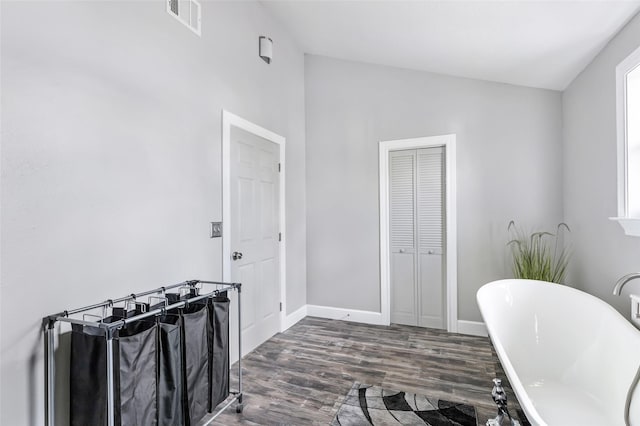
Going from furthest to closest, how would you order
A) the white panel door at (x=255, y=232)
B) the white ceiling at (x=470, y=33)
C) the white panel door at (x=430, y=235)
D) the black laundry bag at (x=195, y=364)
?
the white panel door at (x=430, y=235) < the white panel door at (x=255, y=232) < the white ceiling at (x=470, y=33) < the black laundry bag at (x=195, y=364)

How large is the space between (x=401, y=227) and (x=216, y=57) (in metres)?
2.50

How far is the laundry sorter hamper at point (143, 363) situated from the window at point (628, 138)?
2.58m

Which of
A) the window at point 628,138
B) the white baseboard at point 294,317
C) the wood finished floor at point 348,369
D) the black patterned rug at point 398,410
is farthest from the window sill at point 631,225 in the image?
the white baseboard at point 294,317

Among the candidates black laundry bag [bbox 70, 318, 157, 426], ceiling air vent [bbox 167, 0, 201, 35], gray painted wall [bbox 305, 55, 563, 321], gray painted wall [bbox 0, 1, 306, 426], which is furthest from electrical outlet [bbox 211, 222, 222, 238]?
gray painted wall [bbox 305, 55, 563, 321]

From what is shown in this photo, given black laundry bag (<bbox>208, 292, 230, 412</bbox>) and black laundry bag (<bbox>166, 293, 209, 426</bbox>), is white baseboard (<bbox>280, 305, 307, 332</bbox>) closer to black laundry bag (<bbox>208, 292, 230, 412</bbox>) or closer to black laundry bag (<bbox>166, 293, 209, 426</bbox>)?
black laundry bag (<bbox>208, 292, 230, 412</bbox>)

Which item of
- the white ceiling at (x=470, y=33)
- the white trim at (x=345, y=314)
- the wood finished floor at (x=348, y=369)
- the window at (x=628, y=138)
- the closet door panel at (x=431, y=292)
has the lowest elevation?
the wood finished floor at (x=348, y=369)

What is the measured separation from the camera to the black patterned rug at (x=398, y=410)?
6.77 ft

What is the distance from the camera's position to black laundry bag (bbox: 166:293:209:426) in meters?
1.81

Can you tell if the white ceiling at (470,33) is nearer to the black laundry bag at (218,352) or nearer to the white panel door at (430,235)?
the white panel door at (430,235)

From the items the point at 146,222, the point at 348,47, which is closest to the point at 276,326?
the point at 146,222

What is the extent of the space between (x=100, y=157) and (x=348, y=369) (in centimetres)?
232

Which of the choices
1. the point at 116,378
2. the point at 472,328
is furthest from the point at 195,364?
the point at 472,328

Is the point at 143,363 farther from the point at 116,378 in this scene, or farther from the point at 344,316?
the point at 344,316

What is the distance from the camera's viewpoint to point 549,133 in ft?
10.6
